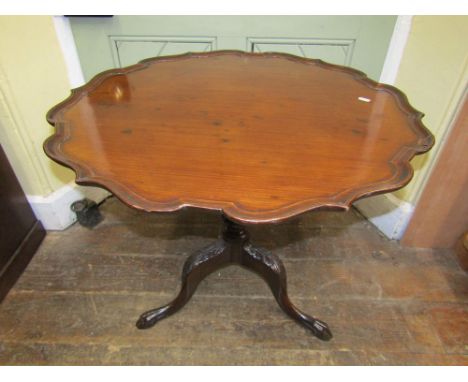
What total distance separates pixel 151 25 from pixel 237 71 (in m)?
0.58

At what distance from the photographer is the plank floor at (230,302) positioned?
123 cm

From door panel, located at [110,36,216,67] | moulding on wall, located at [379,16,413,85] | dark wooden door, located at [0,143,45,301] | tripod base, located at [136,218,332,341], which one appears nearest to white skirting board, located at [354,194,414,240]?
moulding on wall, located at [379,16,413,85]

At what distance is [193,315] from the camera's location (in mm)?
1343

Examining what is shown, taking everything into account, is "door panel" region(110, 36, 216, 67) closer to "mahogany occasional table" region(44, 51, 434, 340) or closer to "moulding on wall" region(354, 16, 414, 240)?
"mahogany occasional table" region(44, 51, 434, 340)

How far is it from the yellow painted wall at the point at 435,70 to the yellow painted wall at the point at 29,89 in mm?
1568

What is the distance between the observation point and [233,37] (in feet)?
5.34

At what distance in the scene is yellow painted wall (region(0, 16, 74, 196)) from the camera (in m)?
1.29

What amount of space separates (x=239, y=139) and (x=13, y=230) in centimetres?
120

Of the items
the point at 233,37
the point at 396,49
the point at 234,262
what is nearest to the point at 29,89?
the point at 233,37

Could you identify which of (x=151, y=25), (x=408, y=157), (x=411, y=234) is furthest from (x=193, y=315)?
(x=151, y=25)

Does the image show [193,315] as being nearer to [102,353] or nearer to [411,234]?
[102,353]

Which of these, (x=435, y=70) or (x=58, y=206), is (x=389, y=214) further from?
(x=58, y=206)

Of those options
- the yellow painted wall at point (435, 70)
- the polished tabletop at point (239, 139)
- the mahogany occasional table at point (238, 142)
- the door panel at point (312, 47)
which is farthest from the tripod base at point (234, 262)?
the door panel at point (312, 47)

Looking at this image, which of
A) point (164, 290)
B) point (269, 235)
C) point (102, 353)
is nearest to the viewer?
point (102, 353)
